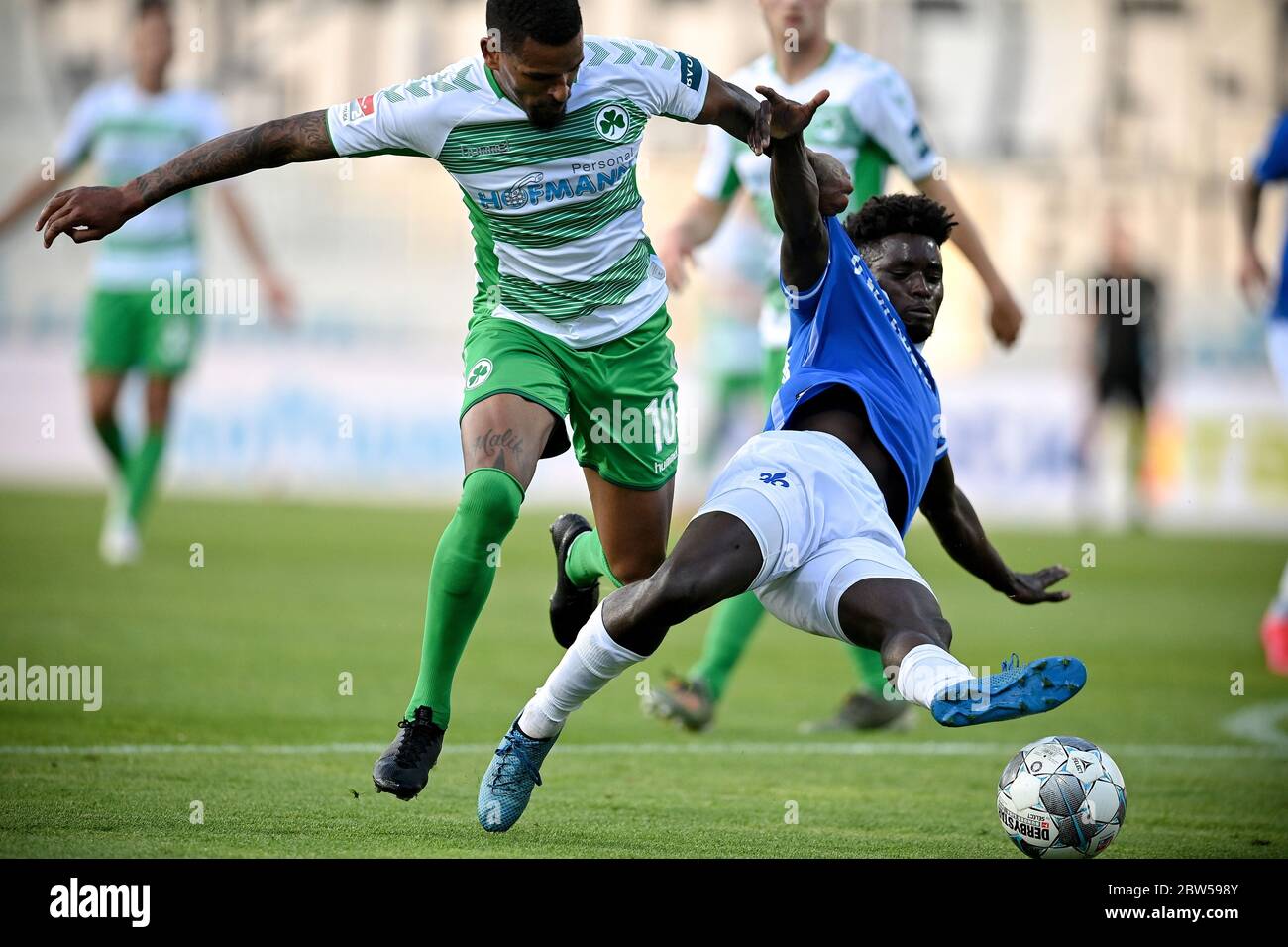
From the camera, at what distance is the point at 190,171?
4.67 metres

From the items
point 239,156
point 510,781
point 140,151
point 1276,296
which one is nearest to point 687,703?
point 510,781

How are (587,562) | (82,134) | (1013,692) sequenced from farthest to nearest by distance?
(82,134) → (587,562) → (1013,692)

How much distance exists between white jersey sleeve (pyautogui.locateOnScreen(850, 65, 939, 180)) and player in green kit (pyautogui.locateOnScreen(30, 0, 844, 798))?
1.61 meters

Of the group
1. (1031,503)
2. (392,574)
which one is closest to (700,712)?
(392,574)

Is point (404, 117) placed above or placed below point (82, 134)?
below

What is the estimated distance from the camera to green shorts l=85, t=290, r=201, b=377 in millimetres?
11266

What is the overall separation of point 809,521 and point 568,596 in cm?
133

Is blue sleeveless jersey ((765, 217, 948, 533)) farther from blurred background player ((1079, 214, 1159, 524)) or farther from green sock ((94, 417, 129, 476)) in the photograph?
blurred background player ((1079, 214, 1159, 524))

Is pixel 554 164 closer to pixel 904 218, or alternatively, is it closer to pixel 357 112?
pixel 357 112

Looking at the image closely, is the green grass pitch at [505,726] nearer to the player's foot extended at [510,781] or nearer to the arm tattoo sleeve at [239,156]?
the player's foot extended at [510,781]

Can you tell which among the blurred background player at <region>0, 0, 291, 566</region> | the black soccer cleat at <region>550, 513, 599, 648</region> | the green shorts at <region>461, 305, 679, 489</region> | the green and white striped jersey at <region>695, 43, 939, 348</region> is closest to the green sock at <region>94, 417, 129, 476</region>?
the blurred background player at <region>0, 0, 291, 566</region>

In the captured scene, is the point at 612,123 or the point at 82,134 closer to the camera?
the point at 612,123
